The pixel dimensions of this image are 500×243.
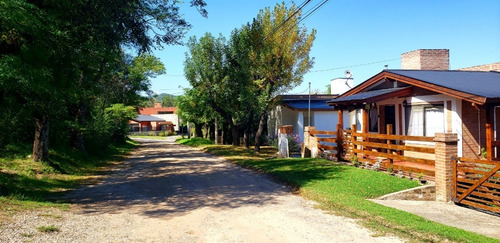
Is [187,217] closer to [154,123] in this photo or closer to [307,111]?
[307,111]

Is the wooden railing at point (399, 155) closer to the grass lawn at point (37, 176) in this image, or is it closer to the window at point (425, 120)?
the window at point (425, 120)

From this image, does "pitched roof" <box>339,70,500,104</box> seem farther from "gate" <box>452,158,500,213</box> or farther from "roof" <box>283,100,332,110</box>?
"roof" <box>283,100,332,110</box>

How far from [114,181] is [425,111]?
36.3 ft

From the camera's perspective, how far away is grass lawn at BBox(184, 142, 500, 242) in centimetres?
637

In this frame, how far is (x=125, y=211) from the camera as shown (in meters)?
7.96

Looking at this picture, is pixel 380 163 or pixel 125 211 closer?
pixel 125 211

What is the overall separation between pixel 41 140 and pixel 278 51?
12.7 m

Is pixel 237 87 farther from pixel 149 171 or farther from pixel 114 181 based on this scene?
pixel 114 181

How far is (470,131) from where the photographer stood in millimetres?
12008

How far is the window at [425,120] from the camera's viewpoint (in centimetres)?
1284

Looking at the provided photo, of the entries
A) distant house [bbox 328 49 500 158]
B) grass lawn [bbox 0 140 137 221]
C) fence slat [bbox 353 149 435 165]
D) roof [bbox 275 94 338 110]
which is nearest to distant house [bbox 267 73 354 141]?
roof [bbox 275 94 338 110]

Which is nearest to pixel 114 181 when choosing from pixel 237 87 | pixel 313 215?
pixel 313 215

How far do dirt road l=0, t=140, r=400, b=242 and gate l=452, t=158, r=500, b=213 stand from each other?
3.86 m

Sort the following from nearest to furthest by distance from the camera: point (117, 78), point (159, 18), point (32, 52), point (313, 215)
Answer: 1. point (313, 215)
2. point (32, 52)
3. point (159, 18)
4. point (117, 78)
